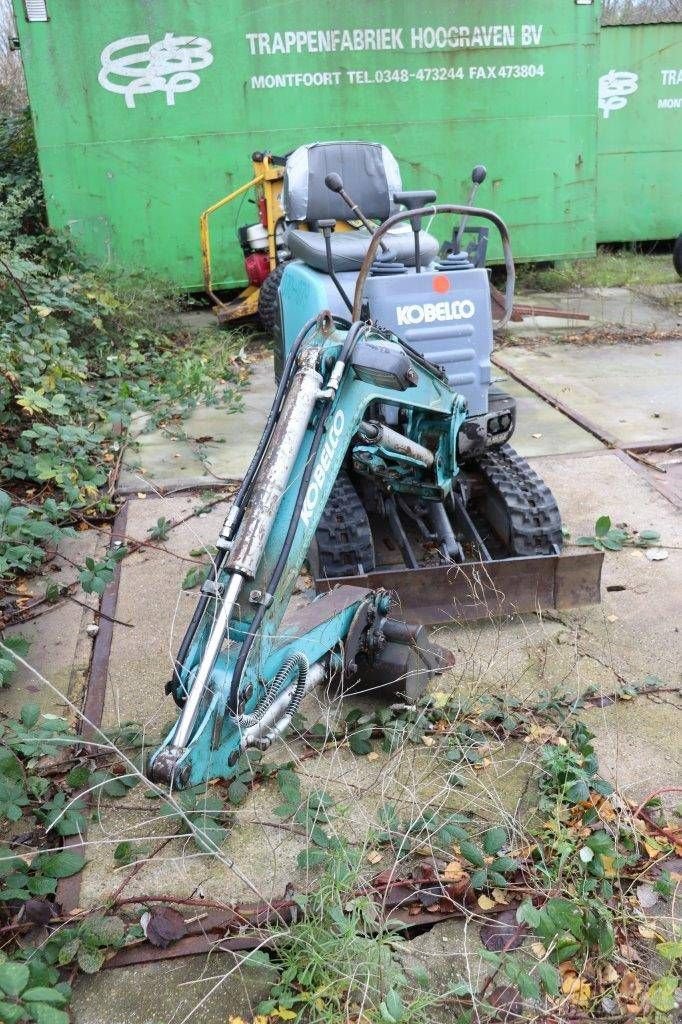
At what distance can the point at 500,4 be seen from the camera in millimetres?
8344

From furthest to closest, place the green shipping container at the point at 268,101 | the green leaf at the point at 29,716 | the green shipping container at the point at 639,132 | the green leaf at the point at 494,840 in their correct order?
the green shipping container at the point at 639,132 → the green shipping container at the point at 268,101 → the green leaf at the point at 29,716 → the green leaf at the point at 494,840

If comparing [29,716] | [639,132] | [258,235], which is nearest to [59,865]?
[29,716]

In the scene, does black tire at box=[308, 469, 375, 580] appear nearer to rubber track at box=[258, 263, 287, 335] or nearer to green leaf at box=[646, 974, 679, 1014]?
green leaf at box=[646, 974, 679, 1014]

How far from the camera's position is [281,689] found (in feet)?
7.53

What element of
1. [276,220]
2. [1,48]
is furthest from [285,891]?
[1,48]

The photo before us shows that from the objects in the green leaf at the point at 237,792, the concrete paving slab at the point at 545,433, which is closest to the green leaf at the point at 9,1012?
the green leaf at the point at 237,792

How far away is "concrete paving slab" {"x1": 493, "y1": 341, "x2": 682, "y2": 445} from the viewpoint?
→ 535 cm

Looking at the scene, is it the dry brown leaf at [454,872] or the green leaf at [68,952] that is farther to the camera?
the dry brown leaf at [454,872]

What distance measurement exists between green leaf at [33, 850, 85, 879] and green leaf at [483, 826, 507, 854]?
1.02 m

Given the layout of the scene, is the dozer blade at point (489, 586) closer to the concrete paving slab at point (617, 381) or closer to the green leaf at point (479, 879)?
the green leaf at point (479, 879)

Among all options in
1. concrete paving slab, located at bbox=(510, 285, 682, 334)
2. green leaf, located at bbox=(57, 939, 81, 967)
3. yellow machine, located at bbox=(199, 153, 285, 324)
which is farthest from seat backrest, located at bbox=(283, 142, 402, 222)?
green leaf, located at bbox=(57, 939, 81, 967)

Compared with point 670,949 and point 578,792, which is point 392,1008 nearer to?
point 670,949

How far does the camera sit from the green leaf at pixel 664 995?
1839mm

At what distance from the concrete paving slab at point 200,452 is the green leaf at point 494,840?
9.08 ft
